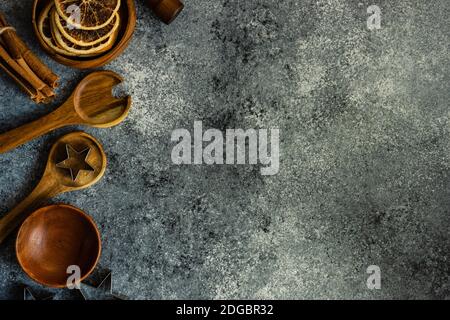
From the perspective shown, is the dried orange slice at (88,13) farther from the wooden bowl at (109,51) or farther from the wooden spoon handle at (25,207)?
the wooden spoon handle at (25,207)

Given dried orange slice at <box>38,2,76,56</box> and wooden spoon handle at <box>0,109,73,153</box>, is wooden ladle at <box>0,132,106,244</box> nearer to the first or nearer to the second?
wooden spoon handle at <box>0,109,73,153</box>

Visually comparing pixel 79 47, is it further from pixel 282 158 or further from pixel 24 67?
pixel 282 158

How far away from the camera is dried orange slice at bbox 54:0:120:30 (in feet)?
4.99

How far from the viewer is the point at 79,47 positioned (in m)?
1.57

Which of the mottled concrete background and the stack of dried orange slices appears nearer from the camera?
the stack of dried orange slices

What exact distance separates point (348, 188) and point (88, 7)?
0.98m

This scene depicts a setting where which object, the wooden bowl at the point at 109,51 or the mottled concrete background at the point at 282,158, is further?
the mottled concrete background at the point at 282,158

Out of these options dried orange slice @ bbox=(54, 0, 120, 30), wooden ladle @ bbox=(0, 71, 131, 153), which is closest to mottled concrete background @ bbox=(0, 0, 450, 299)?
wooden ladle @ bbox=(0, 71, 131, 153)

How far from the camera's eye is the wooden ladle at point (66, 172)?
162 centimetres

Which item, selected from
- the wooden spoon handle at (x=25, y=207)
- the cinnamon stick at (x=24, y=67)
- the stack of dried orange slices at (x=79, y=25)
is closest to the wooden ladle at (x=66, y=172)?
the wooden spoon handle at (x=25, y=207)

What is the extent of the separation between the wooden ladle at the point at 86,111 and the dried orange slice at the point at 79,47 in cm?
9

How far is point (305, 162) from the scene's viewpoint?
1.75 metres

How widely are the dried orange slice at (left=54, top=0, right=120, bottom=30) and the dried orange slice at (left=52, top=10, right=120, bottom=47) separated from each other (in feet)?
0.07

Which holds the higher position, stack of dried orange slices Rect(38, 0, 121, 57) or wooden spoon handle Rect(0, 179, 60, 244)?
stack of dried orange slices Rect(38, 0, 121, 57)
